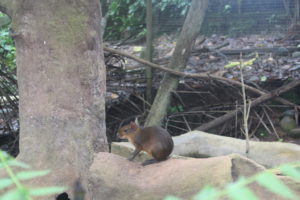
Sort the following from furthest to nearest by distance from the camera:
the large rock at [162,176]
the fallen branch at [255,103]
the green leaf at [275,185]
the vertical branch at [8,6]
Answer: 1. the fallen branch at [255,103]
2. the vertical branch at [8,6]
3. the large rock at [162,176]
4. the green leaf at [275,185]

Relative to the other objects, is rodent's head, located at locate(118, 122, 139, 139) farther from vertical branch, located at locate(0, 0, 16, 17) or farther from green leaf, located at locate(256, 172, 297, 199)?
green leaf, located at locate(256, 172, 297, 199)

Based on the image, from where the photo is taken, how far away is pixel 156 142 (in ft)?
11.6

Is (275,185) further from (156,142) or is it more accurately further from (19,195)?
(156,142)

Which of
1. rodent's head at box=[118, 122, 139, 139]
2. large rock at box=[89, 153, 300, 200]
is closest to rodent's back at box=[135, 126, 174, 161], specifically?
rodent's head at box=[118, 122, 139, 139]

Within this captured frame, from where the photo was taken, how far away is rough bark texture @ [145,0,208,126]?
5.50 metres

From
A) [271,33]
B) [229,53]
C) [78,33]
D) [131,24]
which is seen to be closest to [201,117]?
[229,53]

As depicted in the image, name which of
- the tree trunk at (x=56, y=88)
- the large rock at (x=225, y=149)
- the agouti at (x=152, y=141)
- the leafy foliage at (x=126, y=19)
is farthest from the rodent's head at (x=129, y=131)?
the leafy foliage at (x=126, y=19)

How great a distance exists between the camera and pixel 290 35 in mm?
6512

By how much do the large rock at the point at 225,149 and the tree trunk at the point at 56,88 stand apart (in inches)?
38.0

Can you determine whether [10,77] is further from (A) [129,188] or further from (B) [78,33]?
(A) [129,188]

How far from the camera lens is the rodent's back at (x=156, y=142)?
346cm

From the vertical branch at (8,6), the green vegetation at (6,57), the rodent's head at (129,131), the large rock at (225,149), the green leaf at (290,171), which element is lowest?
the large rock at (225,149)

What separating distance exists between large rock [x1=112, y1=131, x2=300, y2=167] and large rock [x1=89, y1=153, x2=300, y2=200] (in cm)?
98

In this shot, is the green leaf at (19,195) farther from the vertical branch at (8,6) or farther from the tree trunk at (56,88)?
the vertical branch at (8,6)
